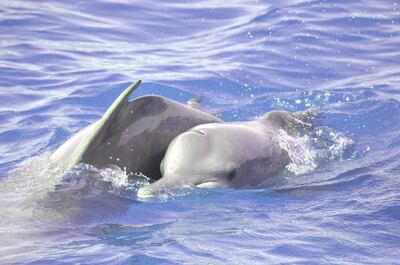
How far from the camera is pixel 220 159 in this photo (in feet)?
24.5

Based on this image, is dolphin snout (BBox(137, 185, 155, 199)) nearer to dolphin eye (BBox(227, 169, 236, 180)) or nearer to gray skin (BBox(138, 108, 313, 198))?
gray skin (BBox(138, 108, 313, 198))

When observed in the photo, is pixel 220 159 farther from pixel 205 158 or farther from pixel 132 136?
pixel 132 136

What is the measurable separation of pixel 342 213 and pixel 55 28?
1002 centimetres

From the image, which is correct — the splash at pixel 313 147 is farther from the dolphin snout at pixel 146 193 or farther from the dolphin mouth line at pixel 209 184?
the dolphin snout at pixel 146 193

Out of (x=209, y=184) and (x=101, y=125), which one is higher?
(x=101, y=125)

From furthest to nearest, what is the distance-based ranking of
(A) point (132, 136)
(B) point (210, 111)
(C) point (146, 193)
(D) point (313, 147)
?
1. (B) point (210, 111)
2. (D) point (313, 147)
3. (A) point (132, 136)
4. (C) point (146, 193)

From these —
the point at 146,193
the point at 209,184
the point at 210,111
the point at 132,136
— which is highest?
the point at 210,111

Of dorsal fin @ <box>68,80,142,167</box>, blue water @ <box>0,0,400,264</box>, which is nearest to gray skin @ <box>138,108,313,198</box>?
blue water @ <box>0,0,400,264</box>

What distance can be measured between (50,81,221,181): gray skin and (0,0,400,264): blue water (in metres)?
0.16

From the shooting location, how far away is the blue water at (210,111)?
6.40 m

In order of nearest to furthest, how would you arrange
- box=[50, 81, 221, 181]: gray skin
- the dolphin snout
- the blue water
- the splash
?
the blue water < the dolphin snout < box=[50, 81, 221, 181]: gray skin < the splash

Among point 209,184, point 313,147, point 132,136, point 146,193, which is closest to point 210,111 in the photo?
point 313,147

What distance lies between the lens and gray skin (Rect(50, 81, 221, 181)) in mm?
7328

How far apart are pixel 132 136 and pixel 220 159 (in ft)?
2.84
